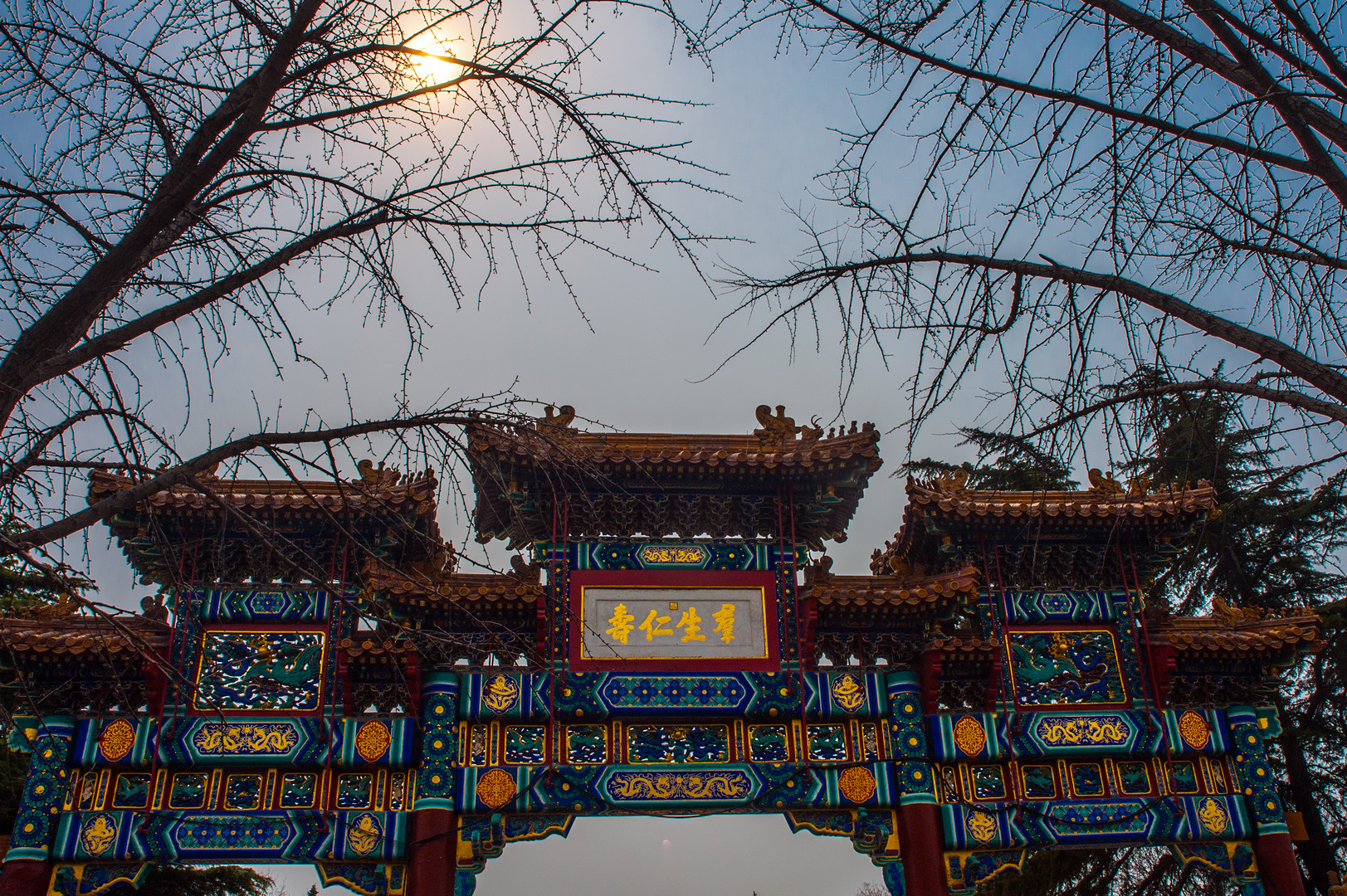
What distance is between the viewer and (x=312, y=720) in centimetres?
933

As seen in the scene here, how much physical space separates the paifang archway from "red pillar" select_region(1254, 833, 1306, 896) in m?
0.02

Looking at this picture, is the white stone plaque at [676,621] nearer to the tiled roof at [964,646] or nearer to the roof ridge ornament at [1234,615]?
the tiled roof at [964,646]

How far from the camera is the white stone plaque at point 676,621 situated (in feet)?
32.0

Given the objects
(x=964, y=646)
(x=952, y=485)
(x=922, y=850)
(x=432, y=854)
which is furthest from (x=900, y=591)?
(x=432, y=854)

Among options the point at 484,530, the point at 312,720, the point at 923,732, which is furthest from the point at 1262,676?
the point at 312,720

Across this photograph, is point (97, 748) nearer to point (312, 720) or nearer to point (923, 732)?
point (312, 720)

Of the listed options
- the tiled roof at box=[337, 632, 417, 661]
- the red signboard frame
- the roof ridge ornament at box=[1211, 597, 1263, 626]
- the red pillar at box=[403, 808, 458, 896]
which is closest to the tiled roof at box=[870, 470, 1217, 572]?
the roof ridge ornament at box=[1211, 597, 1263, 626]

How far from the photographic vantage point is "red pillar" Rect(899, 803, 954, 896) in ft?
29.3

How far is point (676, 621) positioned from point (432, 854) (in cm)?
285

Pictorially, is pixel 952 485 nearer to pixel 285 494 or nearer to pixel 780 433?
pixel 780 433

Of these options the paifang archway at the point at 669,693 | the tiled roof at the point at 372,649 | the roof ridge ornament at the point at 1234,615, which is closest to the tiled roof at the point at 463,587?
the paifang archway at the point at 669,693

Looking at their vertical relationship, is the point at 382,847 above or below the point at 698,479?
below

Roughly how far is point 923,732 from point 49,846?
742cm

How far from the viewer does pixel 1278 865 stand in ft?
30.0
